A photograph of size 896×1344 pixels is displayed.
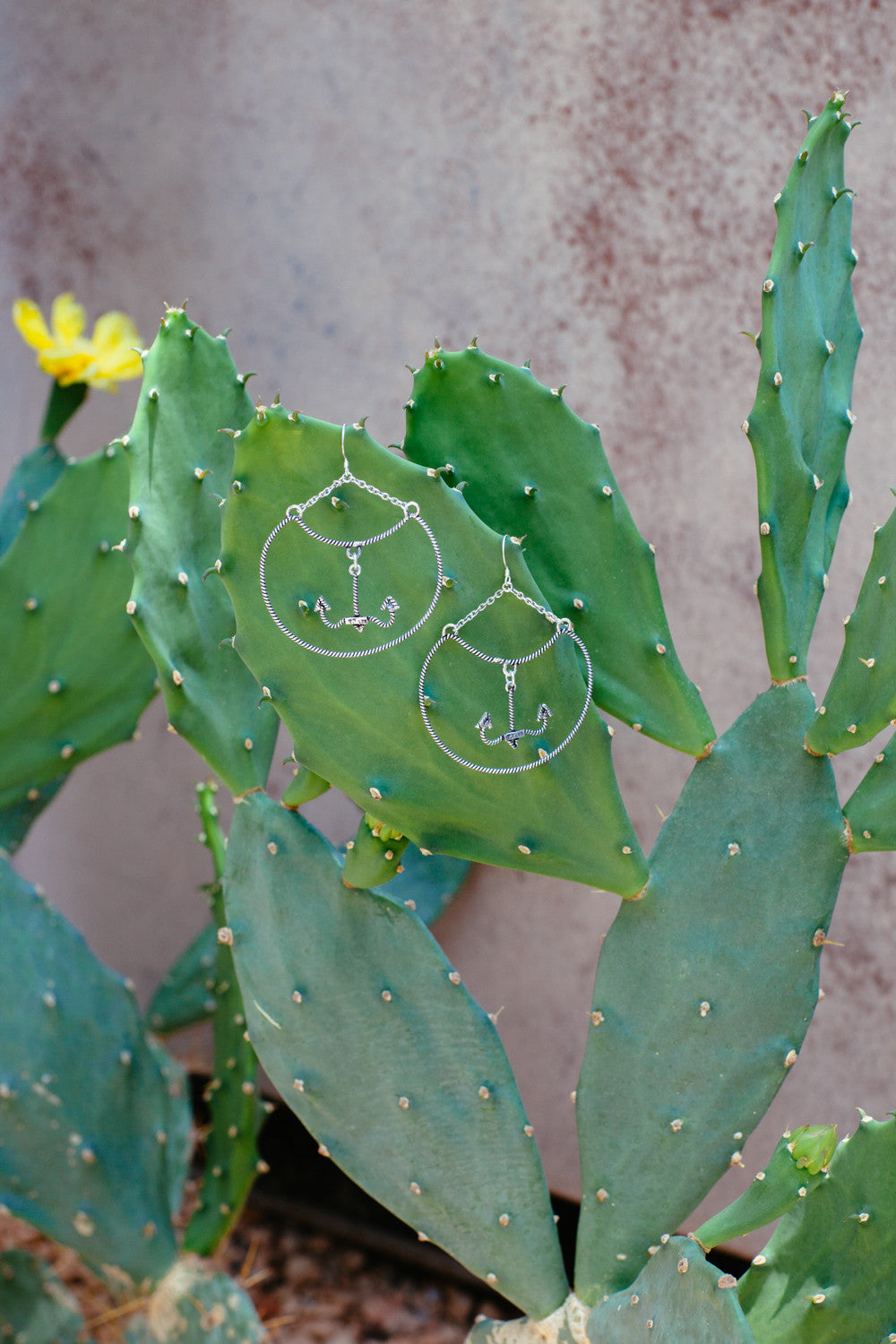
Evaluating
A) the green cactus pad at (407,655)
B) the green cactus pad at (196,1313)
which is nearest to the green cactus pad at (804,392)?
the green cactus pad at (407,655)

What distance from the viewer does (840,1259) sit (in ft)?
2.63

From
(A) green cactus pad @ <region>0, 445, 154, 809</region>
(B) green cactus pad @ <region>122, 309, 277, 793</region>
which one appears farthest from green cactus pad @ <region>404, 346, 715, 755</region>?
(A) green cactus pad @ <region>0, 445, 154, 809</region>

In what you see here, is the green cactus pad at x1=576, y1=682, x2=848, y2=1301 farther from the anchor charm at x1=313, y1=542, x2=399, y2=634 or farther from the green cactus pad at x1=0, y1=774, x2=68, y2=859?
the green cactus pad at x1=0, y1=774, x2=68, y2=859

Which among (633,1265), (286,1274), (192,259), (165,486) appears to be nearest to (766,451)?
(165,486)

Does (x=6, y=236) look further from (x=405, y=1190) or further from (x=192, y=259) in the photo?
(x=405, y=1190)

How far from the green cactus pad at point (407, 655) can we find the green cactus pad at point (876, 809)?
6.8 inches

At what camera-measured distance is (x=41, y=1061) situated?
1.09 metres

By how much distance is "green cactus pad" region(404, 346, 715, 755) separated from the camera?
78 cm

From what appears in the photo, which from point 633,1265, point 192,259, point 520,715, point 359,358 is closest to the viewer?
point 520,715

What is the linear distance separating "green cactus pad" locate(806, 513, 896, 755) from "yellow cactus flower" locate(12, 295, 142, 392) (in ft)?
2.43

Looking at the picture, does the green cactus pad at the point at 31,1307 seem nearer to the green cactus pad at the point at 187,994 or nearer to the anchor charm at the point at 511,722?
the green cactus pad at the point at 187,994

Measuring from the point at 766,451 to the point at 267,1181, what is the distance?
1.32m

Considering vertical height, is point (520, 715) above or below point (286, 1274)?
above

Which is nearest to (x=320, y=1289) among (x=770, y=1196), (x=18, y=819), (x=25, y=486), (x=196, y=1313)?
(x=196, y=1313)
